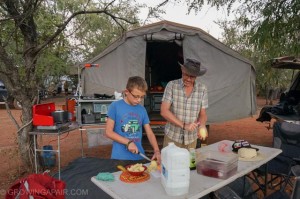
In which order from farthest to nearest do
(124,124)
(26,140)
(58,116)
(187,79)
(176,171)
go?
(26,140) < (58,116) < (187,79) < (124,124) < (176,171)

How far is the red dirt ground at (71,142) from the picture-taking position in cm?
509

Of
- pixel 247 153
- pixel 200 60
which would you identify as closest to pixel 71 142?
pixel 200 60

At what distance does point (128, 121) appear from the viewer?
2.73 metres

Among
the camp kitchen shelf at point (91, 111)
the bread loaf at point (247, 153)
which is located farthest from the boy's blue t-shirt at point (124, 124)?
the camp kitchen shelf at point (91, 111)

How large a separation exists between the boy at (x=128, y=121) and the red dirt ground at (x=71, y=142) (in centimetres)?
253

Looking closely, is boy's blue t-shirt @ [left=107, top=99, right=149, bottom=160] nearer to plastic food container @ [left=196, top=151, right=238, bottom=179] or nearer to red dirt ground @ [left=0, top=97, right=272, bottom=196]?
plastic food container @ [left=196, top=151, right=238, bottom=179]

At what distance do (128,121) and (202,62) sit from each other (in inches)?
159

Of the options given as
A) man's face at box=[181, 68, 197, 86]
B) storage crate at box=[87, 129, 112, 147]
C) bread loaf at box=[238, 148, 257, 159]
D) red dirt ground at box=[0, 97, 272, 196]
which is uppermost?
man's face at box=[181, 68, 197, 86]

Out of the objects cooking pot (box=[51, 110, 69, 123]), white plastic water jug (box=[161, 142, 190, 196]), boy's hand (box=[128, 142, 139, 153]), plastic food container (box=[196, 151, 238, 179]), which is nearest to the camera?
white plastic water jug (box=[161, 142, 190, 196])

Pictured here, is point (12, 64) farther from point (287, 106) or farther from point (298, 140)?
point (287, 106)

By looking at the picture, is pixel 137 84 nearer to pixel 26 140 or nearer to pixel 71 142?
pixel 26 140

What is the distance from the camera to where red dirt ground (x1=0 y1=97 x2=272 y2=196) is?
16.7 feet

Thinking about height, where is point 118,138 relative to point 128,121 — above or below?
below

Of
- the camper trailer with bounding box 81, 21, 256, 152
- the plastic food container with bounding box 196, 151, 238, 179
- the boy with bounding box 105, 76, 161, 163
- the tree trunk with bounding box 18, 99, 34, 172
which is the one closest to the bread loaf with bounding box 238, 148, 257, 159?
the plastic food container with bounding box 196, 151, 238, 179
